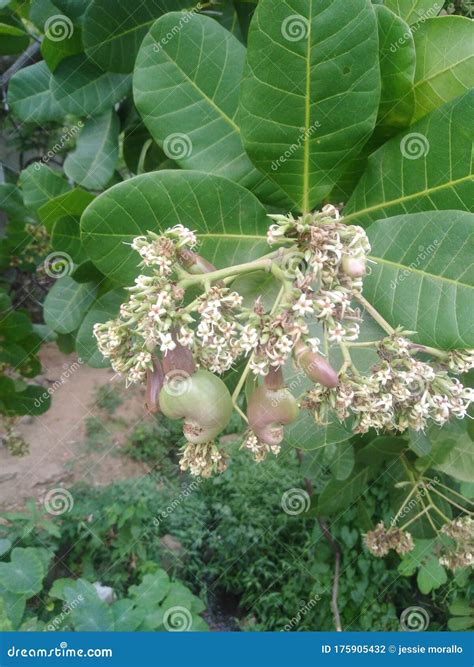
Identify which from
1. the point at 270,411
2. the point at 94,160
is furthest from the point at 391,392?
the point at 94,160

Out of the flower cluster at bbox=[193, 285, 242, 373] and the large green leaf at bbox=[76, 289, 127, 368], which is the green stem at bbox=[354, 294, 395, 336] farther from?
the large green leaf at bbox=[76, 289, 127, 368]

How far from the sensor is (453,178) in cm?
122

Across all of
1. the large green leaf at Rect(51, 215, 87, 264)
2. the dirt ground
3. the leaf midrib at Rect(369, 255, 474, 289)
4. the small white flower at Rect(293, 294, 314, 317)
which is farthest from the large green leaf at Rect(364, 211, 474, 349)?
the dirt ground

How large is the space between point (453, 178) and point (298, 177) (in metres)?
0.31

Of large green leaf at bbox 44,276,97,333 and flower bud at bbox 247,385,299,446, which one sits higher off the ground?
flower bud at bbox 247,385,299,446

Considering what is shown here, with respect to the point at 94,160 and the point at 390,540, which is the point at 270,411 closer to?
the point at 94,160

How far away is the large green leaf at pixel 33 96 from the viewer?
203 cm

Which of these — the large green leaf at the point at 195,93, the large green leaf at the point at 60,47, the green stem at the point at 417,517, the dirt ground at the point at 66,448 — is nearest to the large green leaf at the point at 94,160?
the large green leaf at the point at 60,47

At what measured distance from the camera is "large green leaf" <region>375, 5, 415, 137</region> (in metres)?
1.20

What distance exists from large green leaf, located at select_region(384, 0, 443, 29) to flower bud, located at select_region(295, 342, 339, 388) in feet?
2.66

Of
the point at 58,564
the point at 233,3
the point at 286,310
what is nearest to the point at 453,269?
the point at 286,310

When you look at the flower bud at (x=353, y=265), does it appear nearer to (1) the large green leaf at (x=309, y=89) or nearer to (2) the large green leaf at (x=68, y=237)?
(1) the large green leaf at (x=309, y=89)

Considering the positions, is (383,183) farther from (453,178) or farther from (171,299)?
(171,299)

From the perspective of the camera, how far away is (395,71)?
1240mm
